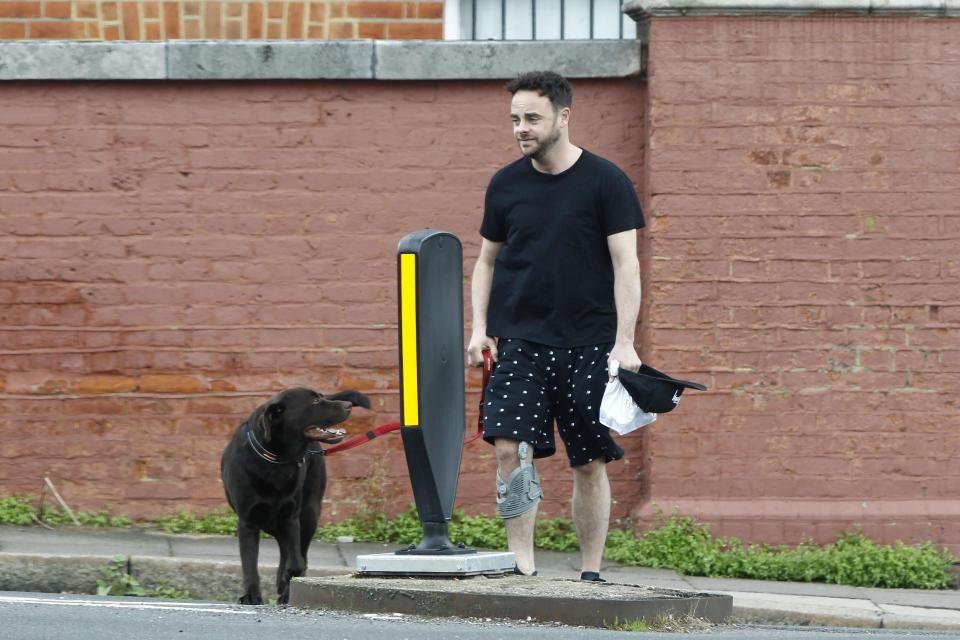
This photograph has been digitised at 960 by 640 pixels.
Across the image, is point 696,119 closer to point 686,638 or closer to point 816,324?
point 816,324

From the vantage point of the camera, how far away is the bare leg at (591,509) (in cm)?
695

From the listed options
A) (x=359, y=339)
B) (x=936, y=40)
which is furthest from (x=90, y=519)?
(x=936, y=40)

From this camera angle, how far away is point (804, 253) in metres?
8.95

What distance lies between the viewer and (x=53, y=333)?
9.12m

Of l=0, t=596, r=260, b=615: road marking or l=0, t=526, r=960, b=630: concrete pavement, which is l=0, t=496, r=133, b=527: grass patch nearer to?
l=0, t=526, r=960, b=630: concrete pavement

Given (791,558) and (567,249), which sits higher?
(567,249)

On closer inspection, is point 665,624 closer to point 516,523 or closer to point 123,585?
point 516,523

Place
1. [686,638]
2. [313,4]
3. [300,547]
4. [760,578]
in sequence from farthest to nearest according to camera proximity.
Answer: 1. [313,4]
2. [760,578]
3. [300,547]
4. [686,638]

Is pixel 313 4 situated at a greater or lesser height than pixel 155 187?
greater

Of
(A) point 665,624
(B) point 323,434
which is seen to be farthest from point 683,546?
(A) point 665,624

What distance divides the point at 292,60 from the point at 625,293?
10.4ft

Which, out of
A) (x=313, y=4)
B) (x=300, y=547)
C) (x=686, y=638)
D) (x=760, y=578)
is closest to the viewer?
(x=686, y=638)

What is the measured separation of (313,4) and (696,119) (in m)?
2.30

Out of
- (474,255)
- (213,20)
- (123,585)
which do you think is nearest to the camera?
(123,585)
